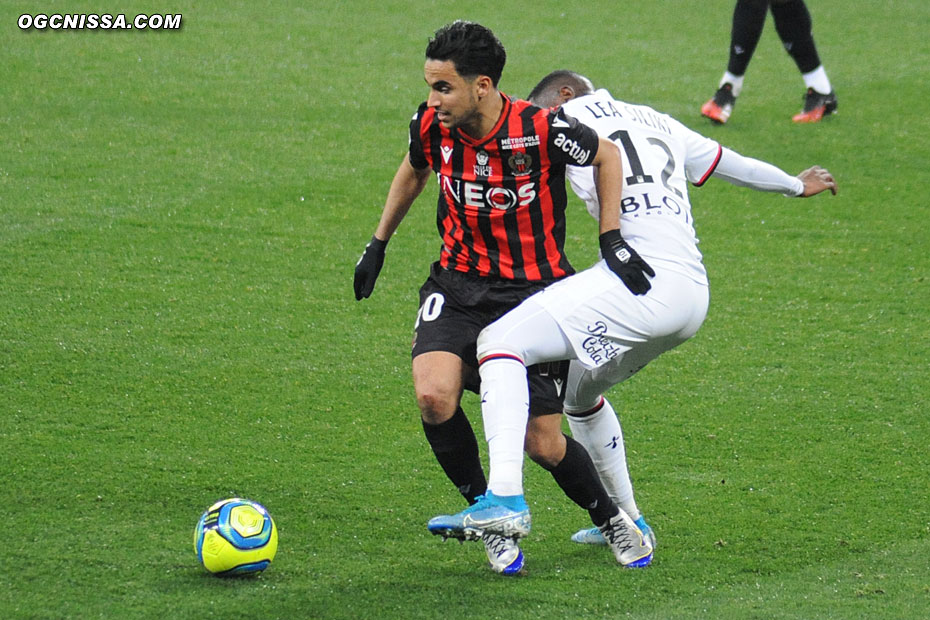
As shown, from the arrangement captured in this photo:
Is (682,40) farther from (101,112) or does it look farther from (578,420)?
(578,420)

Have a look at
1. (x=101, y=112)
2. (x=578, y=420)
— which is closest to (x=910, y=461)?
(x=578, y=420)

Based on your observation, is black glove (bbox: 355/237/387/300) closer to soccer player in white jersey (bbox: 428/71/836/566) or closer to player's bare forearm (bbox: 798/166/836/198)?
soccer player in white jersey (bbox: 428/71/836/566)

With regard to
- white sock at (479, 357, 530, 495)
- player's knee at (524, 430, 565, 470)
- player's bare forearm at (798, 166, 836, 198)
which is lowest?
player's knee at (524, 430, 565, 470)

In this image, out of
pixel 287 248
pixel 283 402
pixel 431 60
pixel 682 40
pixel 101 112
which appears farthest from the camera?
pixel 682 40

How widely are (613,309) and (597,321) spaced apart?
7cm

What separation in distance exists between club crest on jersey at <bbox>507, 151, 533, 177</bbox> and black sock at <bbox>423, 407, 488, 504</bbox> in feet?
2.61

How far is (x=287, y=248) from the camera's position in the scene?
23.9 feet

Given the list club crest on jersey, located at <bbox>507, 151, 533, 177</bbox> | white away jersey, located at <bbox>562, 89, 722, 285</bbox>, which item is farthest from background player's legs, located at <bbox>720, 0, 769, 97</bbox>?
club crest on jersey, located at <bbox>507, 151, 533, 177</bbox>

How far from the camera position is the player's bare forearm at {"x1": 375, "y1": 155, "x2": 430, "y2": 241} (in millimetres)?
4041

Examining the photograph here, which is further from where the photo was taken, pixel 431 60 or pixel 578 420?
pixel 578 420

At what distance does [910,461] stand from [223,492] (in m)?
2.78

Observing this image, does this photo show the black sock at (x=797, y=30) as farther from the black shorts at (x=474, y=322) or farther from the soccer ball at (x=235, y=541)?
the soccer ball at (x=235, y=541)

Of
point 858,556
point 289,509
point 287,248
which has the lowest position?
point 858,556

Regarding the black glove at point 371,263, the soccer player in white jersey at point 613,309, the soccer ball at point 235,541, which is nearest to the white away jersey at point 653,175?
the soccer player in white jersey at point 613,309
